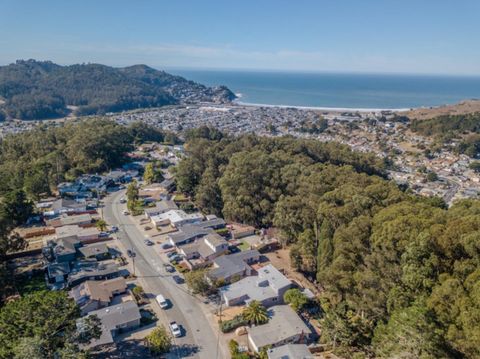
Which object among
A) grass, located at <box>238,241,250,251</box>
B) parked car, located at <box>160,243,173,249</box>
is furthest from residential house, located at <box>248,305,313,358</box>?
parked car, located at <box>160,243,173,249</box>

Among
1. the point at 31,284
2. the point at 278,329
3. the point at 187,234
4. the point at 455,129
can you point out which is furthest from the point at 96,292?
the point at 455,129

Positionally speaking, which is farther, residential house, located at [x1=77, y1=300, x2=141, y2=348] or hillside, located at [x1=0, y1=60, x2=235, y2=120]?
hillside, located at [x1=0, y1=60, x2=235, y2=120]

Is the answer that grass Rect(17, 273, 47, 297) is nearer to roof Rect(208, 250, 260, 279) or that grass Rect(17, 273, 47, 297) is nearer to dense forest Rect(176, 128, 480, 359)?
roof Rect(208, 250, 260, 279)

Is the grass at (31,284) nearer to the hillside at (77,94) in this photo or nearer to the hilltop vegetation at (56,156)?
the hilltop vegetation at (56,156)

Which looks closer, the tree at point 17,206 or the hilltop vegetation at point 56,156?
the tree at point 17,206

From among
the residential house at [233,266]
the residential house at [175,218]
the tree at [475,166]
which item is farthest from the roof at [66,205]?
the tree at [475,166]

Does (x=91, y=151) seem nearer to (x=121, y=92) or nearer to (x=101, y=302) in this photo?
(x=101, y=302)

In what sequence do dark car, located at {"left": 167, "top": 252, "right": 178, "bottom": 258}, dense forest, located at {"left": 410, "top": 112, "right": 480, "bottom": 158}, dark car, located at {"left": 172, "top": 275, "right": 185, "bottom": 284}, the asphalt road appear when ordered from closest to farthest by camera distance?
the asphalt road → dark car, located at {"left": 172, "top": 275, "right": 185, "bottom": 284} → dark car, located at {"left": 167, "top": 252, "right": 178, "bottom": 258} → dense forest, located at {"left": 410, "top": 112, "right": 480, "bottom": 158}
